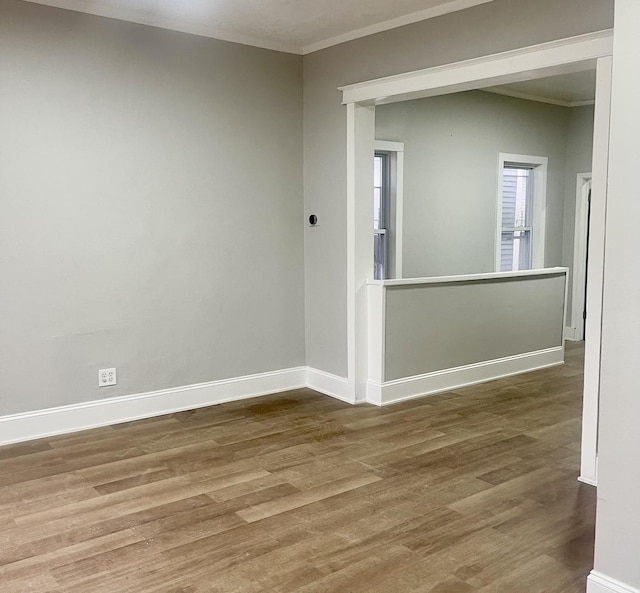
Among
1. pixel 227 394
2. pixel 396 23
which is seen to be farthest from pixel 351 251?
pixel 396 23

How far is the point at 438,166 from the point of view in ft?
19.7

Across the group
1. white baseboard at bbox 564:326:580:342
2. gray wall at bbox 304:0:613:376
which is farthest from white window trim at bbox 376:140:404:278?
white baseboard at bbox 564:326:580:342

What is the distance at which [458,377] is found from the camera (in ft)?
16.9

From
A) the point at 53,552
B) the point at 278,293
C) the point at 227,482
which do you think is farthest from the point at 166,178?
the point at 53,552

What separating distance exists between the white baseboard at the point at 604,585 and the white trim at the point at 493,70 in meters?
2.35

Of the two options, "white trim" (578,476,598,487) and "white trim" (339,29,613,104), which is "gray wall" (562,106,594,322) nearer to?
"white trim" (339,29,613,104)

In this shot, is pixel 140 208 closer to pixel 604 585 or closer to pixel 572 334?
pixel 604 585

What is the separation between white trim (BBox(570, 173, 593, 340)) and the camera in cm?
731

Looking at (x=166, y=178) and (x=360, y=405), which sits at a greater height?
(x=166, y=178)

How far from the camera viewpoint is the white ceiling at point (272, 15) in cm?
379

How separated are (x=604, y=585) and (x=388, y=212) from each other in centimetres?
406

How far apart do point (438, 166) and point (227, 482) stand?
381cm

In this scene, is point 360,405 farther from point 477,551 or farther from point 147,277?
point 477,551

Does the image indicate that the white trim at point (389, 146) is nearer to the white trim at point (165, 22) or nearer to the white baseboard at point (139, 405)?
the white trim at point (165, 22)
